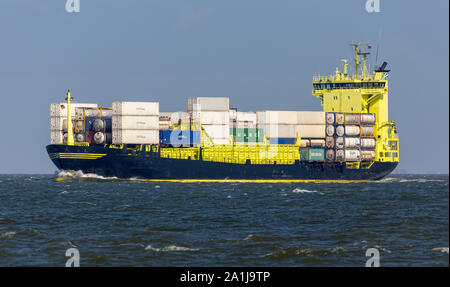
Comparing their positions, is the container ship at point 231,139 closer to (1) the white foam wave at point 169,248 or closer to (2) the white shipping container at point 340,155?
(2) the white shipping container at point 340,155

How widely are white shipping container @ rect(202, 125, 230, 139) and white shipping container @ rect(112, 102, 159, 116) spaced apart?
8163mm

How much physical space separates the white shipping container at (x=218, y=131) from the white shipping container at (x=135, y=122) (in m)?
7.97

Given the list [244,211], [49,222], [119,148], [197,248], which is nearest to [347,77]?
[119,148]

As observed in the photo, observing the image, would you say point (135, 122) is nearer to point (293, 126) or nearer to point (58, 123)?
point (58, 123)

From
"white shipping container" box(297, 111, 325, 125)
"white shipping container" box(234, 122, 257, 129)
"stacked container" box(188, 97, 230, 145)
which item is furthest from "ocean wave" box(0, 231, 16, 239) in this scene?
"white shipping container" box(297, 111, 325, 125)

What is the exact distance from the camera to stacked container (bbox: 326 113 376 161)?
362ft

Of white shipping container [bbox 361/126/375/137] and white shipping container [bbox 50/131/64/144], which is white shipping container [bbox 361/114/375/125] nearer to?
white shipping container [bbox 361/126/375/137]

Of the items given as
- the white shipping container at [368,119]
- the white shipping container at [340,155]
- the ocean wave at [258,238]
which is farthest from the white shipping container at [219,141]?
the ocean wave at [258,238]

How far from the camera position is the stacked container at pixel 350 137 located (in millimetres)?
110438

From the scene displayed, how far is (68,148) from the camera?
97.8 metres

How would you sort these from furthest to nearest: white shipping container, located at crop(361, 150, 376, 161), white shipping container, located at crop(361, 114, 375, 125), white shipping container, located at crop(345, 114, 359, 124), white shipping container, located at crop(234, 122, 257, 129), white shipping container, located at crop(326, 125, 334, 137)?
white shipping container, located at crop(361, 150, 376, 161), white shipping container, located at crop(361, 114, 375, 125), white shipping container, located at crop(345, 114, 359, 124), white shipping container, located at crop(326, 125, 334, 137), white shipping container, located at crop(234, 122, 257, 129)

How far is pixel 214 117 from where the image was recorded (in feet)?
340

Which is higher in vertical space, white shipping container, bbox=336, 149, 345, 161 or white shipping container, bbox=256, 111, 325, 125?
Answer: white shipping container, bbox=256, 111, 325, 125
